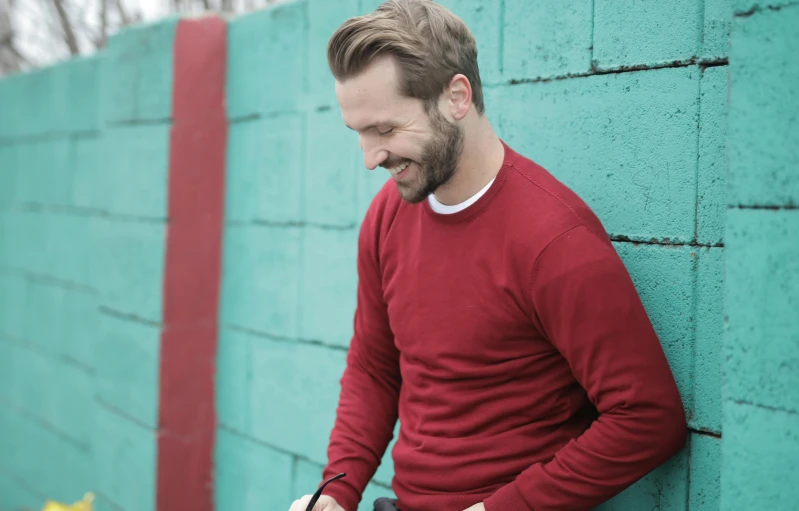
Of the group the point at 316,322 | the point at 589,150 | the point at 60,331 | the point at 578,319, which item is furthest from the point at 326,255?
the point at 60,331

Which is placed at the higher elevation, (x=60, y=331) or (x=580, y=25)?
(x=580, y=25)

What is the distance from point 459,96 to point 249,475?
216 cm

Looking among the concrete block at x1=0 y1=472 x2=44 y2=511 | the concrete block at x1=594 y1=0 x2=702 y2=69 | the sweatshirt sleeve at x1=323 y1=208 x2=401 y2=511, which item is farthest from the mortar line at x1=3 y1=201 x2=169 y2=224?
the concrete block at x1=594 y1=0 x2=702 y2=69

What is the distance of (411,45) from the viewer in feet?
5.26

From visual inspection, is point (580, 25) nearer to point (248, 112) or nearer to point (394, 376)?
point (394, 376)

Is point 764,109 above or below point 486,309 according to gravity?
above

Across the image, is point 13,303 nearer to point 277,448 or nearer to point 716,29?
point 277,448

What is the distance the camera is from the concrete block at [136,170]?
333 cm

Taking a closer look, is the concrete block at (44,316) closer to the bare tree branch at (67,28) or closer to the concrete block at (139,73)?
the concrete block at (139,73)

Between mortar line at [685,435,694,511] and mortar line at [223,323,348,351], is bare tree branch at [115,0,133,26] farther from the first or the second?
mortar line at [685,435,694,511]

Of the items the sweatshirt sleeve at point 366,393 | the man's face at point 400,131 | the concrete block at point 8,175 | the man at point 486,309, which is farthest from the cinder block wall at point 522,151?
the concrete block at point 8,175

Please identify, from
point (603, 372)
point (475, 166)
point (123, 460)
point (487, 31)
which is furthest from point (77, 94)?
point (603, 372)

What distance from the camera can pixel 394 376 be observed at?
205 centimetres

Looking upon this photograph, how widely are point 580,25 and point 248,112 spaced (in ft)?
5.58
